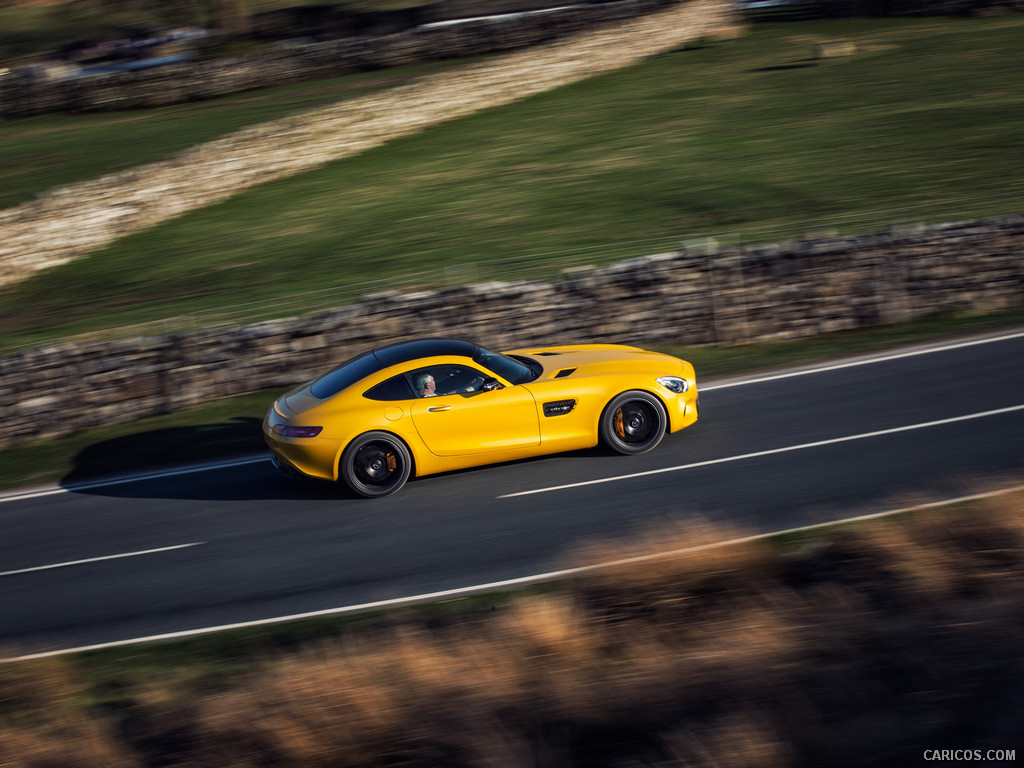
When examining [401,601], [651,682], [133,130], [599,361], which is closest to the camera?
[651,682]

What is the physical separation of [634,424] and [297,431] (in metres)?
3.51

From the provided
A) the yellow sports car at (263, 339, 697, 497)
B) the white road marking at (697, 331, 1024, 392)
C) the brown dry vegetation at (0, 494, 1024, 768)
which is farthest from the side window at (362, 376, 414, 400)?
the white road marking at (697, 331, 1024, 392)

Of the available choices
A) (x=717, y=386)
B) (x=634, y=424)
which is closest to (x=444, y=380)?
(x=634, y=424)

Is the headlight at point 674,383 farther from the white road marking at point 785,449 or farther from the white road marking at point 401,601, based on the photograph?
the white road marking at point 401,601

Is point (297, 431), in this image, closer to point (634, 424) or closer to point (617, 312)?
point (634, 424)

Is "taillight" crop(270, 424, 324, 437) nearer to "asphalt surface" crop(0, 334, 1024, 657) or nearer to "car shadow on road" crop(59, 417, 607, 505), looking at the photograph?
"car shadow on road" crop(59, 417, 607, 505)

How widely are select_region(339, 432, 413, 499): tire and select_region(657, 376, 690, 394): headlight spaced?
2.77m

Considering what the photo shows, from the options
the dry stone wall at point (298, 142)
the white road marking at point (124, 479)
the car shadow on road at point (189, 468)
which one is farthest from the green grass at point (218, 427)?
the dry stone wall at point (298, 142)

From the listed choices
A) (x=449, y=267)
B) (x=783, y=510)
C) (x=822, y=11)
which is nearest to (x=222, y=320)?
(x=449, y=267)

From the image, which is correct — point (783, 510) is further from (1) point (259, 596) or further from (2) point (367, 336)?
(2) point (367, 336)

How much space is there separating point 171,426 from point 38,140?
21254 mm

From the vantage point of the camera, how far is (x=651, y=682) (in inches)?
212

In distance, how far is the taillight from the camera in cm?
917

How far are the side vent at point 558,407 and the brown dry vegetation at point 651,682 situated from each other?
9.34 ft
